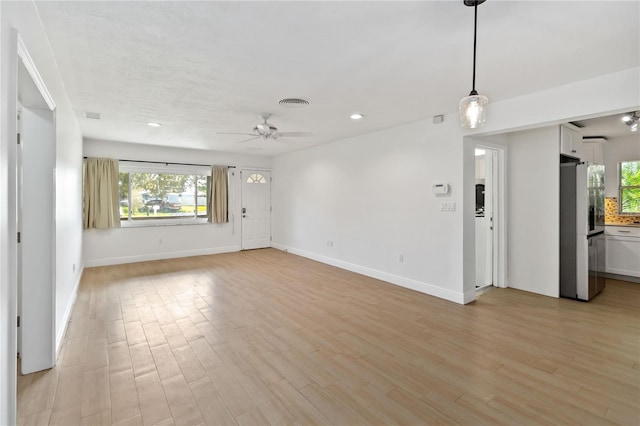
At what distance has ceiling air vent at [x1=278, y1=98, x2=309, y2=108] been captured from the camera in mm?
3605

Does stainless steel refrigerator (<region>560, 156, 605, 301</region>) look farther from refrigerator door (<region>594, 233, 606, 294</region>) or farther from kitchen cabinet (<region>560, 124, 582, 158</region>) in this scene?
kitchen cabinet (<region>560, 124, 582, 158</region>)

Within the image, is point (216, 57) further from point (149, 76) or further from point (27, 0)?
point (27, 0)

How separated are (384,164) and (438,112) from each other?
4.22 ft

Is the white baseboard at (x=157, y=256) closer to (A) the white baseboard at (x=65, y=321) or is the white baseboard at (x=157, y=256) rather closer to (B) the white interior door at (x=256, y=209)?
(B) the white interior door at (x=256, y=209)

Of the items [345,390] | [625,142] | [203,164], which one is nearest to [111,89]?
[345,390]

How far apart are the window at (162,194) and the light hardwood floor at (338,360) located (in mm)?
2661

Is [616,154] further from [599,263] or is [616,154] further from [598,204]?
[599,263]

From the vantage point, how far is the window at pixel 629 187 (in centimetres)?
560

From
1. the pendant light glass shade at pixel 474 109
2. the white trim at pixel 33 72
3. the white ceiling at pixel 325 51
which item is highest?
the white ceiling at pixel 325 51

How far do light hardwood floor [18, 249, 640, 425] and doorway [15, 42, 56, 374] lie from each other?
292mm

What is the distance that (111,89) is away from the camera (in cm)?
330

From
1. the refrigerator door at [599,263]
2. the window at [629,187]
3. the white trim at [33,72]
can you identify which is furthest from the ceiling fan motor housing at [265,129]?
the window at [629,187]

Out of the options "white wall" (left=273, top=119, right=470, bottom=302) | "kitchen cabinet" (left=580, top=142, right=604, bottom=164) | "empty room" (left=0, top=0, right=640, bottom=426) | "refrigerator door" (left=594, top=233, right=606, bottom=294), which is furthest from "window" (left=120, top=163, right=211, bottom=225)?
"kitchen cabinet" (left=580, top=142, right=604, bottom=164)

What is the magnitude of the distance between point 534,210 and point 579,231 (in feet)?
1.94
